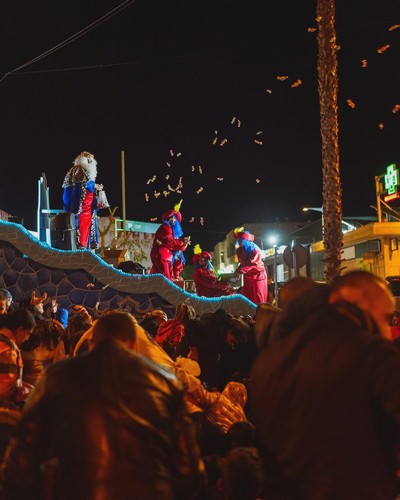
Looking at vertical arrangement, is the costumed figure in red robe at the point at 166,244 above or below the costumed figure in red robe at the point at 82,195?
below

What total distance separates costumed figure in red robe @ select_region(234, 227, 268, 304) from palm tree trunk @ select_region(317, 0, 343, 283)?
3.99 metres

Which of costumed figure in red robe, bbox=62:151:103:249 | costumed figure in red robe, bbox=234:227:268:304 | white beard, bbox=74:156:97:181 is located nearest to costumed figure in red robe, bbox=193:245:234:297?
costumed figure in red robe, bbox=234:227:268:304

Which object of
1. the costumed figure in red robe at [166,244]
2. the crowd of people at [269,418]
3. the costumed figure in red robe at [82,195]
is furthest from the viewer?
the costumed figure in red robe at [82,195]

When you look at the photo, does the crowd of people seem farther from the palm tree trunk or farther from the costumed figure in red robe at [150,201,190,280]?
the costumed figure in red robe at [150,201,190,280]

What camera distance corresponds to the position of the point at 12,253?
46.8ft

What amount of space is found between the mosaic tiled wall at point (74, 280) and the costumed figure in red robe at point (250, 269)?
5.81 feet

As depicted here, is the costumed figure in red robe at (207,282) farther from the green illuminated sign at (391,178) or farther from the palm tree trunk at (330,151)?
the green illuminated sign at (391,178)

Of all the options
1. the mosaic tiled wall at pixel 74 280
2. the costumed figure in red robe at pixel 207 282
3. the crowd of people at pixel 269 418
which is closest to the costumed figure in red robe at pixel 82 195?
the mosaic tiled wall at pixel 74 280

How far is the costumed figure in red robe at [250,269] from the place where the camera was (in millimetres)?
16547

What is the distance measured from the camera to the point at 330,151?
496 inches

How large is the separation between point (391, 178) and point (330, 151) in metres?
19.6

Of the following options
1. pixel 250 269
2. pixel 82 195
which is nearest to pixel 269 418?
pixel 250 269

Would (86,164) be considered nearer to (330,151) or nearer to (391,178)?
(330,151)

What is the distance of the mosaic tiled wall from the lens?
1423cm
